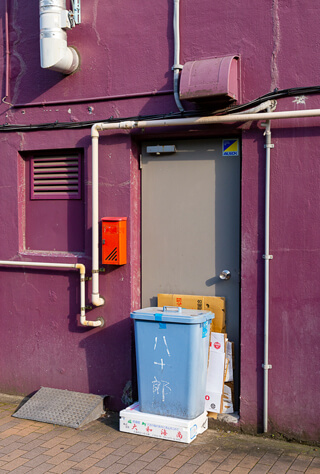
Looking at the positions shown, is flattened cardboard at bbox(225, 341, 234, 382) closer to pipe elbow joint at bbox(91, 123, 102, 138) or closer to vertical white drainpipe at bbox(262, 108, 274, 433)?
vertical white drainpipe at bbox(262, 108, 274, 433)

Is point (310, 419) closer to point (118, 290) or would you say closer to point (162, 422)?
point (162, 422)

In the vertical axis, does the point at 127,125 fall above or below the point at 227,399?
above

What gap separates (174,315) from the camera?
5168 mm

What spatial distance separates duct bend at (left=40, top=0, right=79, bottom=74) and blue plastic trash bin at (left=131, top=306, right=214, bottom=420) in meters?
2.71

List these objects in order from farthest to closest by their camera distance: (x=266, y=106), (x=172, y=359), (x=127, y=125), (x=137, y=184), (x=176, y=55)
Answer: (x=137, y=184) < (x=127, y=125) < (x=176, y=55) < (x=172, y=359) < (x=266, y=106)

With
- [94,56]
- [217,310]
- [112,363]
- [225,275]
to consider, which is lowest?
[112,363]

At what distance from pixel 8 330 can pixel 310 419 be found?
349 centimetres

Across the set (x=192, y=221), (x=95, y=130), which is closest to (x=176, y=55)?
(x=95, y=130)

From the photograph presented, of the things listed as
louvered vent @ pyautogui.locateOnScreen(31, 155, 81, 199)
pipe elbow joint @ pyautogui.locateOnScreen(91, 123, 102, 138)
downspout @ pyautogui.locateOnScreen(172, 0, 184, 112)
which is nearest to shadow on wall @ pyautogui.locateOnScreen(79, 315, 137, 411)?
louvered vent @ pyautogui.locateOnScreen(31, 155, 81, 199)

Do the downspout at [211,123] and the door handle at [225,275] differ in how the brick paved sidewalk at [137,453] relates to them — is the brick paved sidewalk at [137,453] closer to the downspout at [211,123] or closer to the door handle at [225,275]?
the downspout at [211,123]

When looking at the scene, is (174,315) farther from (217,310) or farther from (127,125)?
(127,125)

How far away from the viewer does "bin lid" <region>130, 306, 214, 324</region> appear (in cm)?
508

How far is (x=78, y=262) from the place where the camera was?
19.8 feet

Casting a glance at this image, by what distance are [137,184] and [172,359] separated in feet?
6.14
